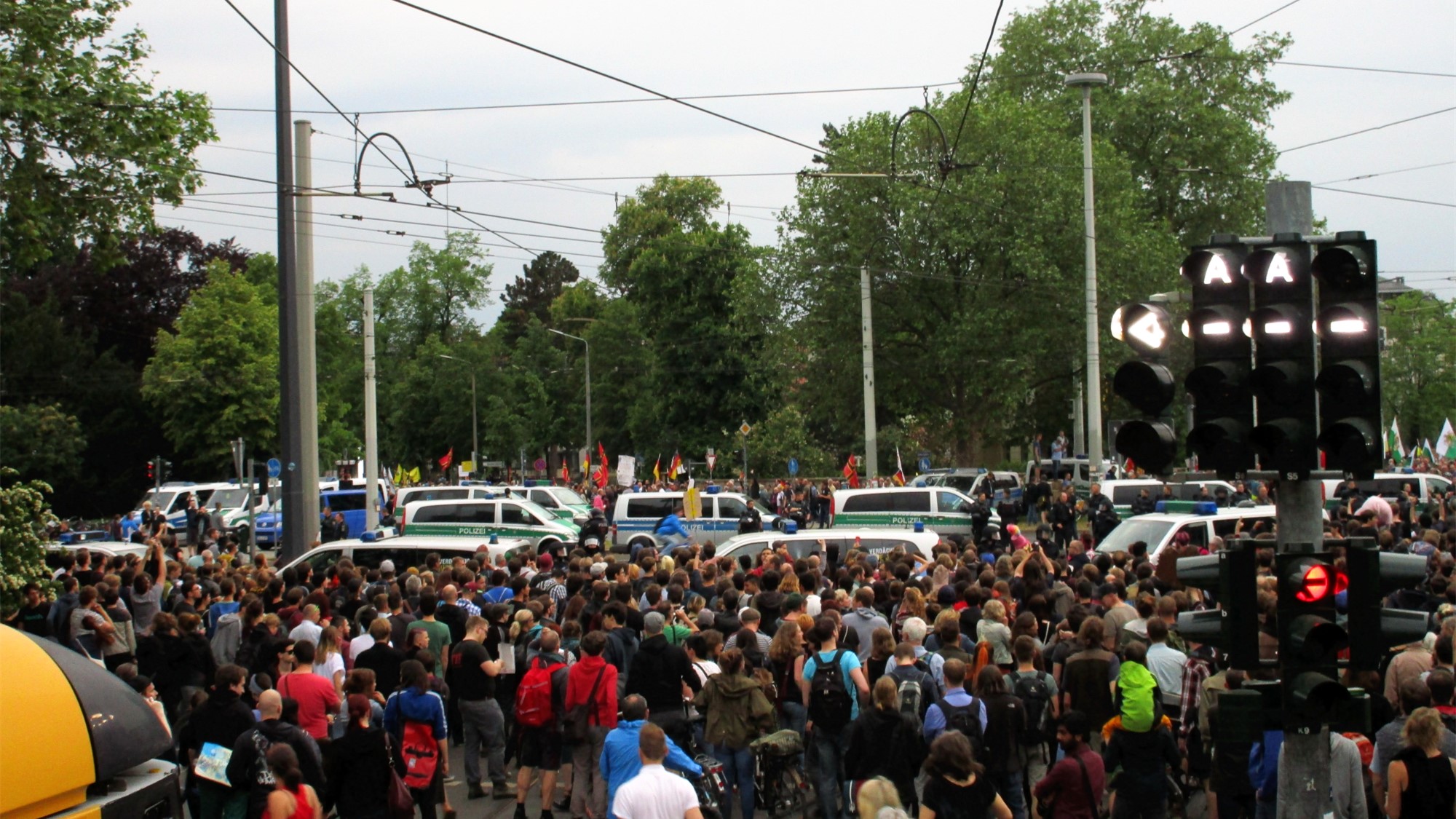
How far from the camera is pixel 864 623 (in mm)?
11680

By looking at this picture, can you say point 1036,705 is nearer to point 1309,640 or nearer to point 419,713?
point 1309,640

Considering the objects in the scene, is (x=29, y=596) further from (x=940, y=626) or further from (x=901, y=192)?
(x=901, y=192)

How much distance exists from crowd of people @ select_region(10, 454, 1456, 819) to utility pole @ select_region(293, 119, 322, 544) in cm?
810

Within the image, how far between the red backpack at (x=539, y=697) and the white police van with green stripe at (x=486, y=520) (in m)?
16.4

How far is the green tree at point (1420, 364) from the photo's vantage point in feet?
253

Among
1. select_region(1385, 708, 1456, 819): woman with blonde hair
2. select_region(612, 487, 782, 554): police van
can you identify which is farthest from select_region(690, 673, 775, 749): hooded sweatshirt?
select_region(612, 487, 782, 554): police van

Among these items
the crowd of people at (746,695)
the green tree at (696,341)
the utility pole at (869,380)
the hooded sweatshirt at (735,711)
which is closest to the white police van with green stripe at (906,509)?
the utility pole at (869,380)

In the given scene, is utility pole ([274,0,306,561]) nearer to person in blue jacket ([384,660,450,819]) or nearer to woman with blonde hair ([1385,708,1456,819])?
person in blue jacket ([384,660,450,819])

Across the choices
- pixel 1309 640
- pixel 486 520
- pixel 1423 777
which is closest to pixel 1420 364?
pixel 486 520

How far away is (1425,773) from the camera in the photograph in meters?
7.51

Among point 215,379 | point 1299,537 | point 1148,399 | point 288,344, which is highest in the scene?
point 215,379

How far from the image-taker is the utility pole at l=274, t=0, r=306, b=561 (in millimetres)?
22141

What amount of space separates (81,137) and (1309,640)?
17.1 meters

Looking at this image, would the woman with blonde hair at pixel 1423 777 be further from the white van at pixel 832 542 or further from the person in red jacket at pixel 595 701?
the white van at pixel 832 542
